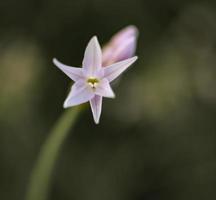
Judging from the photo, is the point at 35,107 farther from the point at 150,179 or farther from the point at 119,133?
the point at 150,179

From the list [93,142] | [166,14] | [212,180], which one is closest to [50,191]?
[93,142]

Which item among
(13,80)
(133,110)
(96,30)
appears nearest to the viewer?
(13,80)

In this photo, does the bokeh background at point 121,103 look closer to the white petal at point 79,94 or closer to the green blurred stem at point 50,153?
the green blurred stem at point 50,153

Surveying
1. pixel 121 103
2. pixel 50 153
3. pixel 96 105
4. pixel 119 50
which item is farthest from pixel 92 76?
pixel 121 103

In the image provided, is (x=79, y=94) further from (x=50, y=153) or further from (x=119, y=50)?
(x=50, y=153)

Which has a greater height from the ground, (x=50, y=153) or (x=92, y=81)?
(x=92, y=81)

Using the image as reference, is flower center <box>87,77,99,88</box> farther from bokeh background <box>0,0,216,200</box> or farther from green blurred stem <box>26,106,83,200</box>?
bokeh background <box>0,0,216,200</box>

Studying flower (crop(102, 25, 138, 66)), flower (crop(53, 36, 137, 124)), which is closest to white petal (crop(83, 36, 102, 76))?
flower (crop(53, 36, 137, 124))
